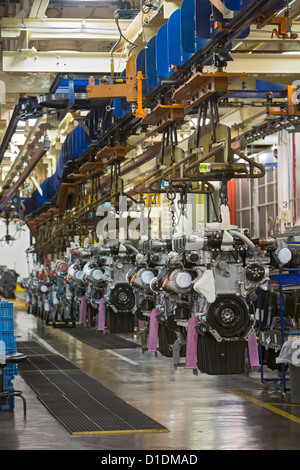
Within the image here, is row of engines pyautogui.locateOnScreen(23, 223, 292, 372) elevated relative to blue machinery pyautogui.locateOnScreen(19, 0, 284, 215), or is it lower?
lower

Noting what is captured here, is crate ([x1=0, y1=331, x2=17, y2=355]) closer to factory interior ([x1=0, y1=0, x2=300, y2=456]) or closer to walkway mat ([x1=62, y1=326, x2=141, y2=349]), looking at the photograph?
factory interior ([x1=0, y1=0, x2=300, y2=456])

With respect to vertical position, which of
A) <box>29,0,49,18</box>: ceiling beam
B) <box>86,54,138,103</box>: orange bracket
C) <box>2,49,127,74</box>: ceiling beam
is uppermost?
<box>29,0,49,18</box>: ceiling beam

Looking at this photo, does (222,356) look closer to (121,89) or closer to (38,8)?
(121,89)

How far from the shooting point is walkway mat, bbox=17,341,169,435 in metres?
8.42

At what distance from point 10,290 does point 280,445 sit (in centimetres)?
3189

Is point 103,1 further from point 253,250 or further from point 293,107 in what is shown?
point 253,250

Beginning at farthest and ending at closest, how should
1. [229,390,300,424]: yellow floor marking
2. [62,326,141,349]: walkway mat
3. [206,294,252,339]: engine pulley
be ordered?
1. [62,326,141,349]: walkway mat
2. [206,294,252,339]: engine pulley
3. [229,390,300,424]: yellow floor marking

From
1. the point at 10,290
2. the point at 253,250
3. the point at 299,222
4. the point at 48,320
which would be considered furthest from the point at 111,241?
the point at 10,290

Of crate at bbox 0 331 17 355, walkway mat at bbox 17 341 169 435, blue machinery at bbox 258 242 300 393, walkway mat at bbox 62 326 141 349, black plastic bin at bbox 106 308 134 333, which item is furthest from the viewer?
walkway mat at bbox 62 326 141 349

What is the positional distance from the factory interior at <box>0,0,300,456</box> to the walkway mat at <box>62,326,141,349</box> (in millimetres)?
195

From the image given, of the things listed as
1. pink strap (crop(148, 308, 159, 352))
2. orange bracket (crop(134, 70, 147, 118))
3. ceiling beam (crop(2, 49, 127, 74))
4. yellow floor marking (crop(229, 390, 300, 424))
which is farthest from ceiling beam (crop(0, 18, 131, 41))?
yellow floor marking (crop(229, 390, 300, 424))

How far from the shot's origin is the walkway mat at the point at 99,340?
17.0 metres

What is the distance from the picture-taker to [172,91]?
9891 mm

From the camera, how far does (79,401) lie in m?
10.1
